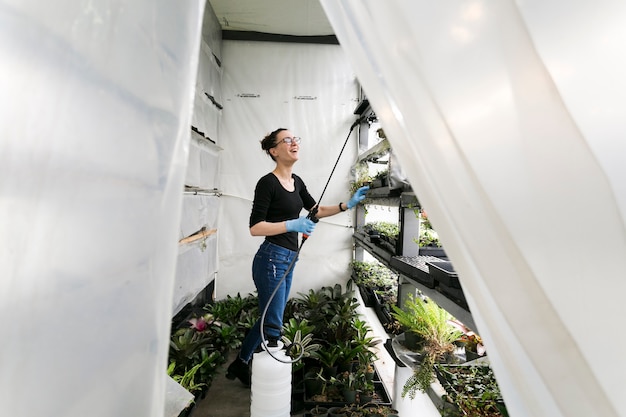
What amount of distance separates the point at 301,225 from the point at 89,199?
1379 mm

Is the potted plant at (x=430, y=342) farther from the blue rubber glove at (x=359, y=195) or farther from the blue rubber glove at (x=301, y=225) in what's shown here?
the blue rubber glove at (x=359, y=195)

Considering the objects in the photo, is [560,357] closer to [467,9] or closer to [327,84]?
[467,9]

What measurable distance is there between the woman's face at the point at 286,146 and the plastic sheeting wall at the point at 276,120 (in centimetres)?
137

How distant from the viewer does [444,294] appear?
1068 millimetres

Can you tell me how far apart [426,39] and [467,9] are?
0.17 feet

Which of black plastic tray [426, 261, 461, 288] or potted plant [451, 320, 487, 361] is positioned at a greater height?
black plastic tray [426, 261, 461, 288]

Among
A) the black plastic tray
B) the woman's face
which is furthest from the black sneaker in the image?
the black plastic tray

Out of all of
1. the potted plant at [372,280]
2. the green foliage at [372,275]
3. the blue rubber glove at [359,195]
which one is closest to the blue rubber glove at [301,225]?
the blue rubber glove at [359,195]

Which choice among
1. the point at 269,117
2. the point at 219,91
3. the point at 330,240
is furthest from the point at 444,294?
the point at 219,91

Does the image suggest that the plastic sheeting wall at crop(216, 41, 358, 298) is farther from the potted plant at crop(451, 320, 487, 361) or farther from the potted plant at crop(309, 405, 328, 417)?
the potted plant at crop(451, 320, 487, 361)

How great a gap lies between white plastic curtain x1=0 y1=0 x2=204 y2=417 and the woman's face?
4.62ft

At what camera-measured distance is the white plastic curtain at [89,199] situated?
1.13ft

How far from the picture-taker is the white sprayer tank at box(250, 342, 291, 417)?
1.77 meters

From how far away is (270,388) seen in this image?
70.0 inches
